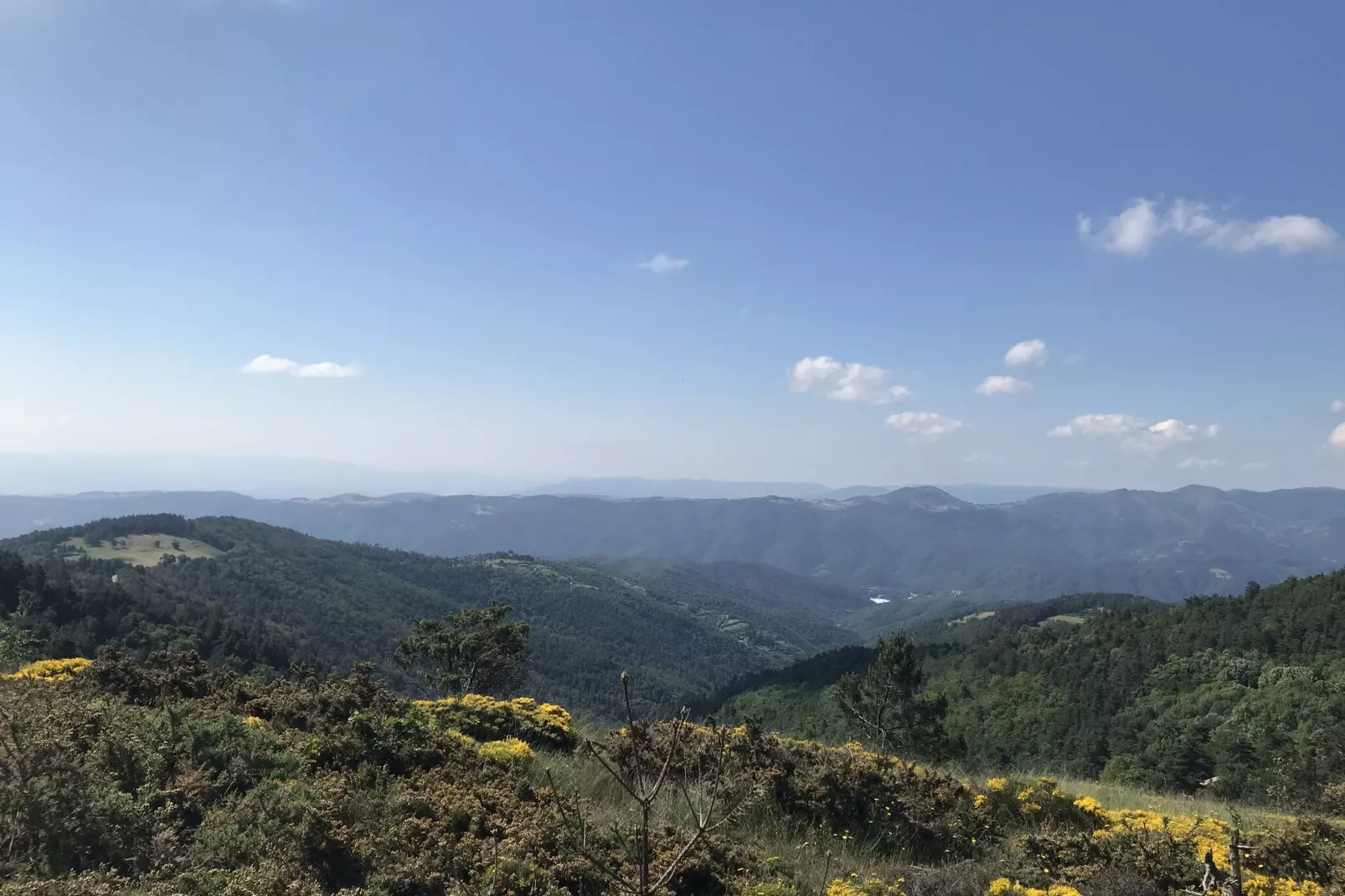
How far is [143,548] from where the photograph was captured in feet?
490

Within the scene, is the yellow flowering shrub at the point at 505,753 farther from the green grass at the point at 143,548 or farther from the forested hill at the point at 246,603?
the green grass at the point at 143,548

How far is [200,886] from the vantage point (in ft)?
14.5

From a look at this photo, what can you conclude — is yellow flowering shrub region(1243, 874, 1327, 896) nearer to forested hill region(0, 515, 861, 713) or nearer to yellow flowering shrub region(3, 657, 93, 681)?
yellow flowering shrub region(3, 657, 93, 681)

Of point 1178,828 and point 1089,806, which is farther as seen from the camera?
point 1089,806

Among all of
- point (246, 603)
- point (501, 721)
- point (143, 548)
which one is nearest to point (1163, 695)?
point (501, 721)

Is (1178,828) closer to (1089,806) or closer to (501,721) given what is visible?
(1089,806)

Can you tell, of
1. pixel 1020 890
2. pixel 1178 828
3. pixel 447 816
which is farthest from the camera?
pixel 1178 828

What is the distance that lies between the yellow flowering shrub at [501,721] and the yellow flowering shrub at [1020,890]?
639 centimetres

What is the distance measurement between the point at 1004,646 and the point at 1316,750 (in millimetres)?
81059

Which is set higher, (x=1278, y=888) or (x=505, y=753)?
(x=505, y=753)

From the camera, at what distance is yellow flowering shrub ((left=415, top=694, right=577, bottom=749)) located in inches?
383

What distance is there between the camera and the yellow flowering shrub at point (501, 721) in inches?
383

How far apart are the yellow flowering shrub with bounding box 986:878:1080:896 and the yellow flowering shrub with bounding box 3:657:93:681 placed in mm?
11391

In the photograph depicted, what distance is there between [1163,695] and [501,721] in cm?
8589
